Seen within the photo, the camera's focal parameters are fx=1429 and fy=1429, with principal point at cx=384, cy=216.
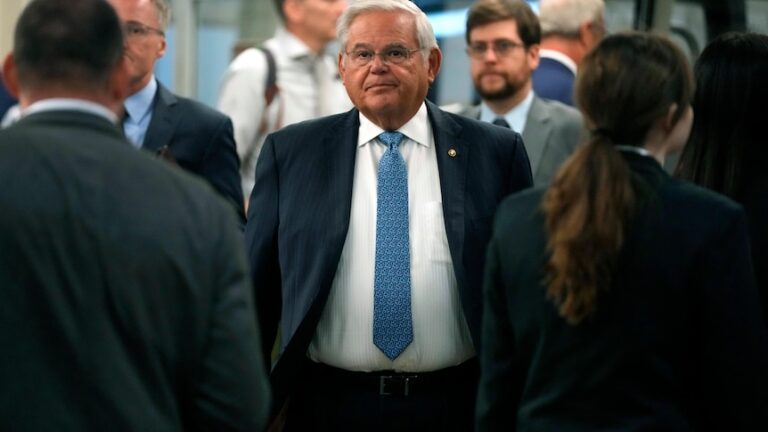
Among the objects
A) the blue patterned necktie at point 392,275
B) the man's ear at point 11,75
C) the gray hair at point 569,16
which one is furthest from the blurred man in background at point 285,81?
the man's ear at point 11,75

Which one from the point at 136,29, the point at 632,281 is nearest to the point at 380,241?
the point at 632,281

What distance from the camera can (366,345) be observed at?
13.5 feet

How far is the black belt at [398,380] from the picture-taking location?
4.14m

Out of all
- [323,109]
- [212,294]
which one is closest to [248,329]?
[212,294]

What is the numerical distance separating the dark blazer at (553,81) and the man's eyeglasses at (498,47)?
17.2 inches

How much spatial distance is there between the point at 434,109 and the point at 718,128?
97 centimetres

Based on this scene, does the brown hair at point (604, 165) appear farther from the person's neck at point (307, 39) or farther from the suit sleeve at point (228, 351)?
the person's neck at point (307, 39)

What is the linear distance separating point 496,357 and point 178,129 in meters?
1.97

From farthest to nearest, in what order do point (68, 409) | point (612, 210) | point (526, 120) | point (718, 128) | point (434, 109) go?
1. point (526, 120)
2. point (434, 109)
3. point (718, 128)
4. point (612, 210)
5. point (68, 409)

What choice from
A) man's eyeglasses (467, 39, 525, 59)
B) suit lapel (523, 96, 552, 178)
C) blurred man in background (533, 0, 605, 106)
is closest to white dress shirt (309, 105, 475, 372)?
suit lapel (523, 96, 552, 178)

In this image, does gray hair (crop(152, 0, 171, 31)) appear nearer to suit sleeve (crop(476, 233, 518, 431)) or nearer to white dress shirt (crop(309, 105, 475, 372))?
white dress shirt (crop(309, 105, 475, 372))

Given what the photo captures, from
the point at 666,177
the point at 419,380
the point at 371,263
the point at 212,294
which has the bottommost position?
the point at 419,380

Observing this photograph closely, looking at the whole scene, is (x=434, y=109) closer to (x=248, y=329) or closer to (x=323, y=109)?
(x=248, y=329)

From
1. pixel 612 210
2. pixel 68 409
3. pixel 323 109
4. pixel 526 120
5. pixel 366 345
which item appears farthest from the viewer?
pixel 323 109
